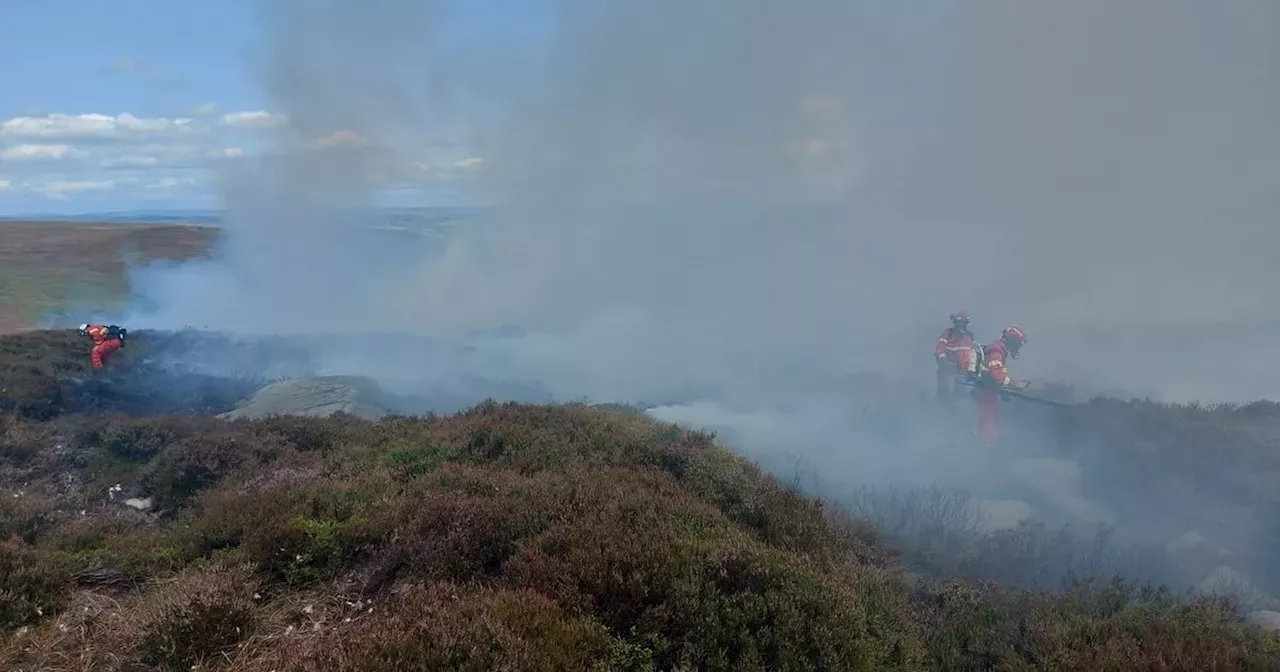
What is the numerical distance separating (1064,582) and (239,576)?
7580 millimetres

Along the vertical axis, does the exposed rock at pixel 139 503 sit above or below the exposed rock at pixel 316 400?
above

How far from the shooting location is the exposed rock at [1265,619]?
248 inches

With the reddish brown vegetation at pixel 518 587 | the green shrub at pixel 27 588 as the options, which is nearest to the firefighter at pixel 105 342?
the reddish brown vegetation at pixel 518 587

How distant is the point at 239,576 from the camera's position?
4527 mm

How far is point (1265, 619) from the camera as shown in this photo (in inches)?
258

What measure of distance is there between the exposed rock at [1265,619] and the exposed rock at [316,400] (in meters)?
13.3

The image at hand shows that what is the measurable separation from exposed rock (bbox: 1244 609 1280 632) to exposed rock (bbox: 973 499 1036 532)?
3.77m

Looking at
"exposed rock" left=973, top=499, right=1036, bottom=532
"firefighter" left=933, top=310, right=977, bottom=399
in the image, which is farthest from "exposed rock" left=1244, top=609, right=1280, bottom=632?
"firefighter" left=933, top=310, right=977, bottom=399

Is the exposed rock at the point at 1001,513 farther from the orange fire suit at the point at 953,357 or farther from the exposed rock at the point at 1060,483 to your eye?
the orange fire suit at the point at 953,357

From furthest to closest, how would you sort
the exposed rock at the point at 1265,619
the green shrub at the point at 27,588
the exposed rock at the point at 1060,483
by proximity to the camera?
1. the exposed rock at the point at 1060,483
2. the exposed rock at the point at 1265,619
3. the green shrub at the point at 27,588

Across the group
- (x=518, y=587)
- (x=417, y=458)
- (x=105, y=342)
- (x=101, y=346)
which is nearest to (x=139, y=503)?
(x=417, y=458)

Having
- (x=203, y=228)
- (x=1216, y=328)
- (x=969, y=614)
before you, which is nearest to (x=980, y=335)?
(x=1216, y=328)

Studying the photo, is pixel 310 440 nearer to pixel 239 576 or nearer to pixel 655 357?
pixel 239 576

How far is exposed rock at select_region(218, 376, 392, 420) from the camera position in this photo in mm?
15125
